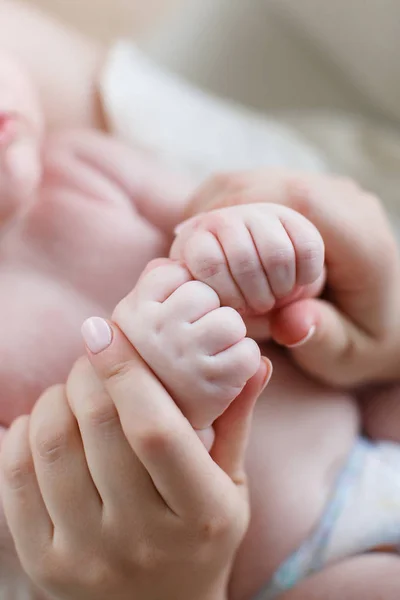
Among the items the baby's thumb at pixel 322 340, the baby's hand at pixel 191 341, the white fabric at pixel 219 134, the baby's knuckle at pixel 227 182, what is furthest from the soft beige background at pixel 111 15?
→ the baby's hand at pixel 191 341

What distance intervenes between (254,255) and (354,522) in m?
0.32

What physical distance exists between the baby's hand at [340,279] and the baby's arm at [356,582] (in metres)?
0.18

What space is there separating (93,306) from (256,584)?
0.31 m

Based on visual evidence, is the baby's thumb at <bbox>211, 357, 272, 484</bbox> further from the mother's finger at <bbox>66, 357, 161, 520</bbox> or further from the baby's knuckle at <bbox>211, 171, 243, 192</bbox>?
the baby's knuckle at <bbox>211, 171, 243, 192</bbox>

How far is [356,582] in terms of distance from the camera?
604mm

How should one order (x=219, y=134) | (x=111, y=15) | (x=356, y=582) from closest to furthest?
1. (x=356, y=582)
2. (x=219, y=134)
3. (x=111, y=15)

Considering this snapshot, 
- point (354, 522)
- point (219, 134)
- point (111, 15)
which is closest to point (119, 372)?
point (354, 522)

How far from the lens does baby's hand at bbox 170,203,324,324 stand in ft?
1.50

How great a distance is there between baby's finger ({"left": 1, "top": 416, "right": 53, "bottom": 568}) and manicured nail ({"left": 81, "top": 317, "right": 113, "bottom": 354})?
12 centimetres

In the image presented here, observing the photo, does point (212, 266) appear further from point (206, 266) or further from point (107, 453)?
point (107, 453)

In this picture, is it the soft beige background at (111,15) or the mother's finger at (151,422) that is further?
the soft beige background at (111,15)

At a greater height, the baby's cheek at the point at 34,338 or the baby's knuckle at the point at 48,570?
the baby's cheek at the point at 34,338

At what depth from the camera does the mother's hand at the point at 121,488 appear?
1.39 ft

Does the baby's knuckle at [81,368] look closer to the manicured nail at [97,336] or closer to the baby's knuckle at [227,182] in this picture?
the manicured nail at [97,336]
